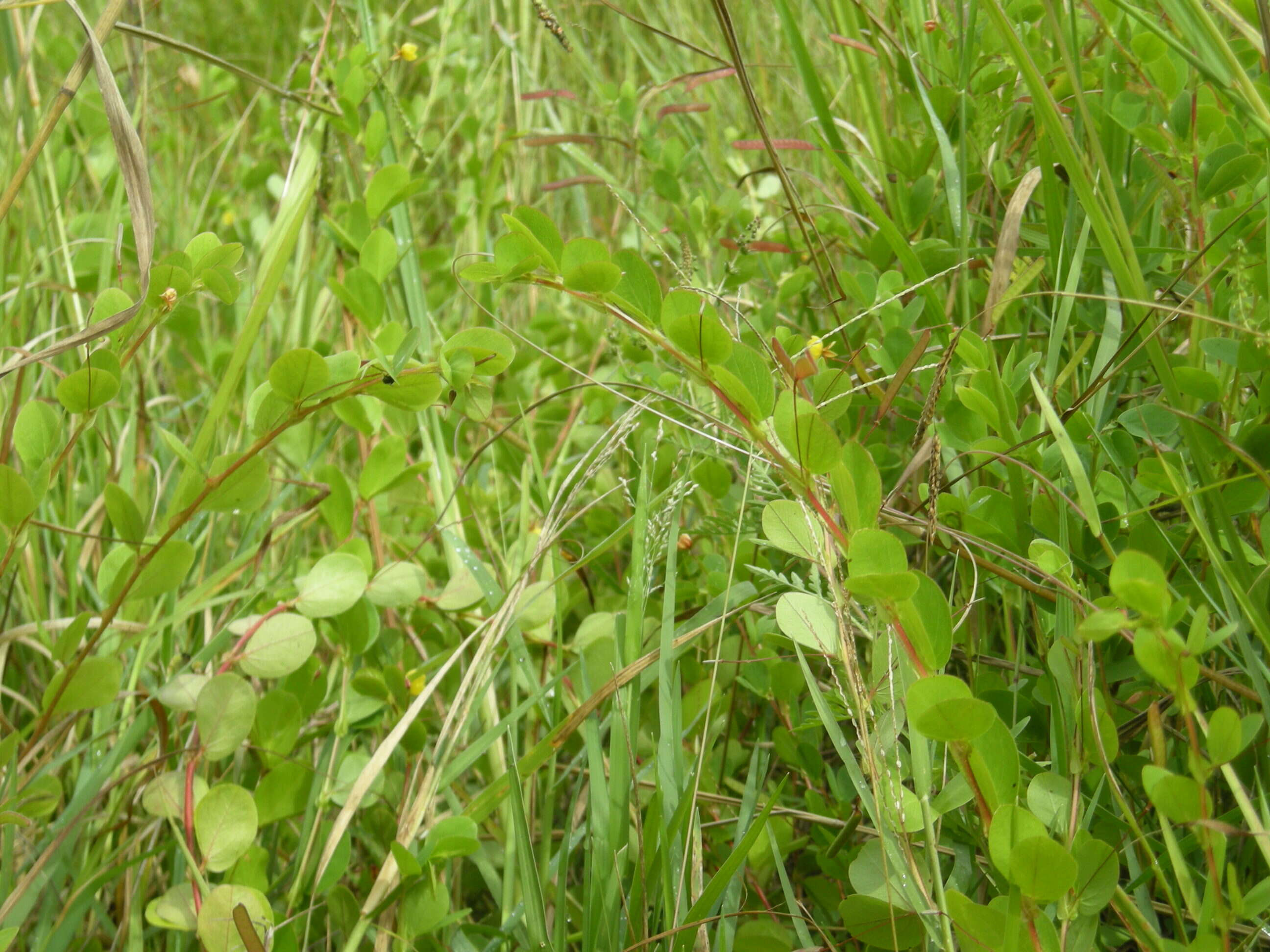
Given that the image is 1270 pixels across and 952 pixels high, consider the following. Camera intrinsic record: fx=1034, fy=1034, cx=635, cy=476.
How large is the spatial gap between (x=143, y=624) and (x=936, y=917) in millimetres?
657

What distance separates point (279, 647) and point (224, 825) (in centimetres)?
13

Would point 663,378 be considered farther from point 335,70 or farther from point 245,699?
point 335,70

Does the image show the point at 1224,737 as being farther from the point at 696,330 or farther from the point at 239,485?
the point at 239,485

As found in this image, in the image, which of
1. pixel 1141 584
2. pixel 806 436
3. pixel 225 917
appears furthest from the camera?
pixel 225 917

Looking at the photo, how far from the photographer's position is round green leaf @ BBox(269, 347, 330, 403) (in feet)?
2.09

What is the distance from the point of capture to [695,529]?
2.92ft

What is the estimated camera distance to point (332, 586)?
0.81 m

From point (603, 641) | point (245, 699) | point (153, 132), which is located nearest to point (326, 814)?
point (245, 699)

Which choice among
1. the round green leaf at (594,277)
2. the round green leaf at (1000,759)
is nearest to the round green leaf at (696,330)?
the round green leaf at (594,277)

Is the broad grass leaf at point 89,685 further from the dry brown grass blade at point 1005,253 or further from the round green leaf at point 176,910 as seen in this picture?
the dry brown grass blade at point 1005,253

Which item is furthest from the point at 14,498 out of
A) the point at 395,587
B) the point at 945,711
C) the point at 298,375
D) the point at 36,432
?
the point at 945,711

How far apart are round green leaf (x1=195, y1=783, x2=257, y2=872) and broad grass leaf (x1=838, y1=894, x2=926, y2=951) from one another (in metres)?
0.41

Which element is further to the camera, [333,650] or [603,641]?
[333,650]

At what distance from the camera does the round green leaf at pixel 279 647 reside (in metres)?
0.78
